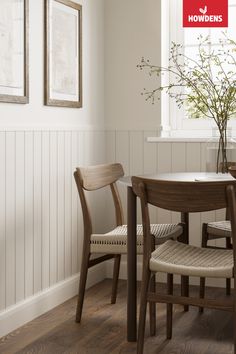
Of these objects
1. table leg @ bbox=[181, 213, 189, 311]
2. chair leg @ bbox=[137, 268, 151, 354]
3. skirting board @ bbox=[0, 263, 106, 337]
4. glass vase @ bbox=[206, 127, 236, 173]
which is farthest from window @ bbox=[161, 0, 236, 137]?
chair leg @ bbox=[137, 268, 151, 354]

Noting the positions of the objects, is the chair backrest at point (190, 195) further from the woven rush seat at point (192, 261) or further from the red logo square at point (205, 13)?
the red logo square at point (205, 13)

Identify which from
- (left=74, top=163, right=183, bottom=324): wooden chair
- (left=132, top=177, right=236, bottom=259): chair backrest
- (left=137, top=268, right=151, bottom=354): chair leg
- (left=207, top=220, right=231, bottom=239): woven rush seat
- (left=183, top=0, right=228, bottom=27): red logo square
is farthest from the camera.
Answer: (left=183, top=0, right=228, bottom=27): red logo square

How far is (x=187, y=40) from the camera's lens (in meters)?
4.65

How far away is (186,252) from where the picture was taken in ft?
10.1

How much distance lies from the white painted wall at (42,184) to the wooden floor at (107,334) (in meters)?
0.13

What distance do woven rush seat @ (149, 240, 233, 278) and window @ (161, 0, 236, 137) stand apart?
159cm

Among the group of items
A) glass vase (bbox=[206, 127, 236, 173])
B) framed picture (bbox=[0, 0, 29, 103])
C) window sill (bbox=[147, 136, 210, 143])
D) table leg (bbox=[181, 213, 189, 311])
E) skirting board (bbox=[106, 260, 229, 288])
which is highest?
framed picture (bbox=[0, 0, 29, 103])

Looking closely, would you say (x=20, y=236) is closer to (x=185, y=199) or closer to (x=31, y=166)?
(x=31, y=166)

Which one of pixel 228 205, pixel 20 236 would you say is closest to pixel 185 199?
pixel 228 205

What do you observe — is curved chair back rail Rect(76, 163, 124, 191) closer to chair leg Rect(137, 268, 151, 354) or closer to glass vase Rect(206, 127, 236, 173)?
glass vase Rect(206, 127, 236, 173)

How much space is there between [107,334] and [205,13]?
7.76 feet

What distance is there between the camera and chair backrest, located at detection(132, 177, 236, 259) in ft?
9.00

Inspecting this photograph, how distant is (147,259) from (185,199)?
0.35 metres

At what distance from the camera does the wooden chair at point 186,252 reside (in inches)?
109
